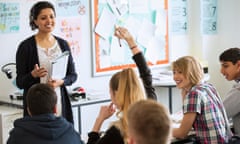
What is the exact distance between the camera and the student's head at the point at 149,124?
4.81 feet

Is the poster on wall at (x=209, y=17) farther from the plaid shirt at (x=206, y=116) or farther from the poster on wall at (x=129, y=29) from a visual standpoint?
the plaid shirt at (x=206, y=116)

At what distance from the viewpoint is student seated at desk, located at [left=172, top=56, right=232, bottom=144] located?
98.8 inches

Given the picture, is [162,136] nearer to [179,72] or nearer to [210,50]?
[179,72]

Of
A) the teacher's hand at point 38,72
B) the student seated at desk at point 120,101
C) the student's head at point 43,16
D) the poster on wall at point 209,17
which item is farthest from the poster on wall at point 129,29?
the student seated at desk at point 120,101

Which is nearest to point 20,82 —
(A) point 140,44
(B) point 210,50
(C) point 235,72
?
(C) point 235,72

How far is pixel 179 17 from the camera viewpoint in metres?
5.81

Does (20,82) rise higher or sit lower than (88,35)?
lower

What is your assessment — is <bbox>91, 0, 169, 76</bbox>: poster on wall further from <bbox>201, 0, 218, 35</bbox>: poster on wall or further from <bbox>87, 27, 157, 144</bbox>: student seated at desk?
<bbox>87, 27, 157, 144</bbox>: student seated at desk

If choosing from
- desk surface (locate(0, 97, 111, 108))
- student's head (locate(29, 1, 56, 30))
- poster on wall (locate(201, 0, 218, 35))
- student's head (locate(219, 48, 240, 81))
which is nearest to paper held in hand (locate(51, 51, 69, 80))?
student's head (locate(29, 1, 56, 30))

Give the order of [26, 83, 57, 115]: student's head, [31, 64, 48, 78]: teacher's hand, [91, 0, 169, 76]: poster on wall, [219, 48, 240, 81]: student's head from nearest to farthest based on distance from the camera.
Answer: [26, 83, 57, 115]: student's head
[219, 48, 240, 81]: student's head
[31, 64, 48, 78]: teacher's hand
[91, 0, 169, 76]: poster on wall

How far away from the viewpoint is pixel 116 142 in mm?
1998

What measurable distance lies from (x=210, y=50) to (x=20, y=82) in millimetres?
3609

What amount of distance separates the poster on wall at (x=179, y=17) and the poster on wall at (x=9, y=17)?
2.33 metres

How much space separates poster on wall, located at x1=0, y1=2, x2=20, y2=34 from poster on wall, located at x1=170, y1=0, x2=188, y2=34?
91.8 inches
